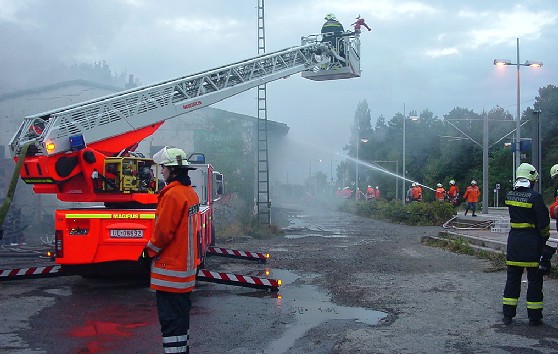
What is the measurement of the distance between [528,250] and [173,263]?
4173 mm

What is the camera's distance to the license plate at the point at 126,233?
9.43 metres

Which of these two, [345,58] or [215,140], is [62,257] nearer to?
[345,58]

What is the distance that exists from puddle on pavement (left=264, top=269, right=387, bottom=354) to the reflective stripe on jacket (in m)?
1.77

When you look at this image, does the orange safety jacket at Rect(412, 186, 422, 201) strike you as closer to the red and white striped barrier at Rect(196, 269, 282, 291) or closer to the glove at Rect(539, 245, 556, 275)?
the red and white striped barrier at Rect(196, 269, 282, 291)

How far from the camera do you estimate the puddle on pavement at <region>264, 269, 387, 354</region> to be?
6.78 m

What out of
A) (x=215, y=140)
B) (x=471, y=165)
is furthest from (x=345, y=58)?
(x=471, y=165)

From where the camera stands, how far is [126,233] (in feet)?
31.0

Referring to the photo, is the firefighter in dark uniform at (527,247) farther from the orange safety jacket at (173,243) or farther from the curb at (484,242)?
the curb at (484,242)

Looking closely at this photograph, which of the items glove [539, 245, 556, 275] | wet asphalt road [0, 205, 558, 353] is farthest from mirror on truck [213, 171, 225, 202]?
glove [539, 245, 556, 275]

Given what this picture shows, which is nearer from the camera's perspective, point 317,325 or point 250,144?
point 317,325

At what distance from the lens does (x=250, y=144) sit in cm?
3288

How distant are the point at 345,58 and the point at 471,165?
4703 centimetres

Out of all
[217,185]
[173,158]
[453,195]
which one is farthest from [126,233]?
[453,195]

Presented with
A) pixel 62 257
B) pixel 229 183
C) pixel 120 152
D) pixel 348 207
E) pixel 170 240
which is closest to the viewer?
pixel 170 240
